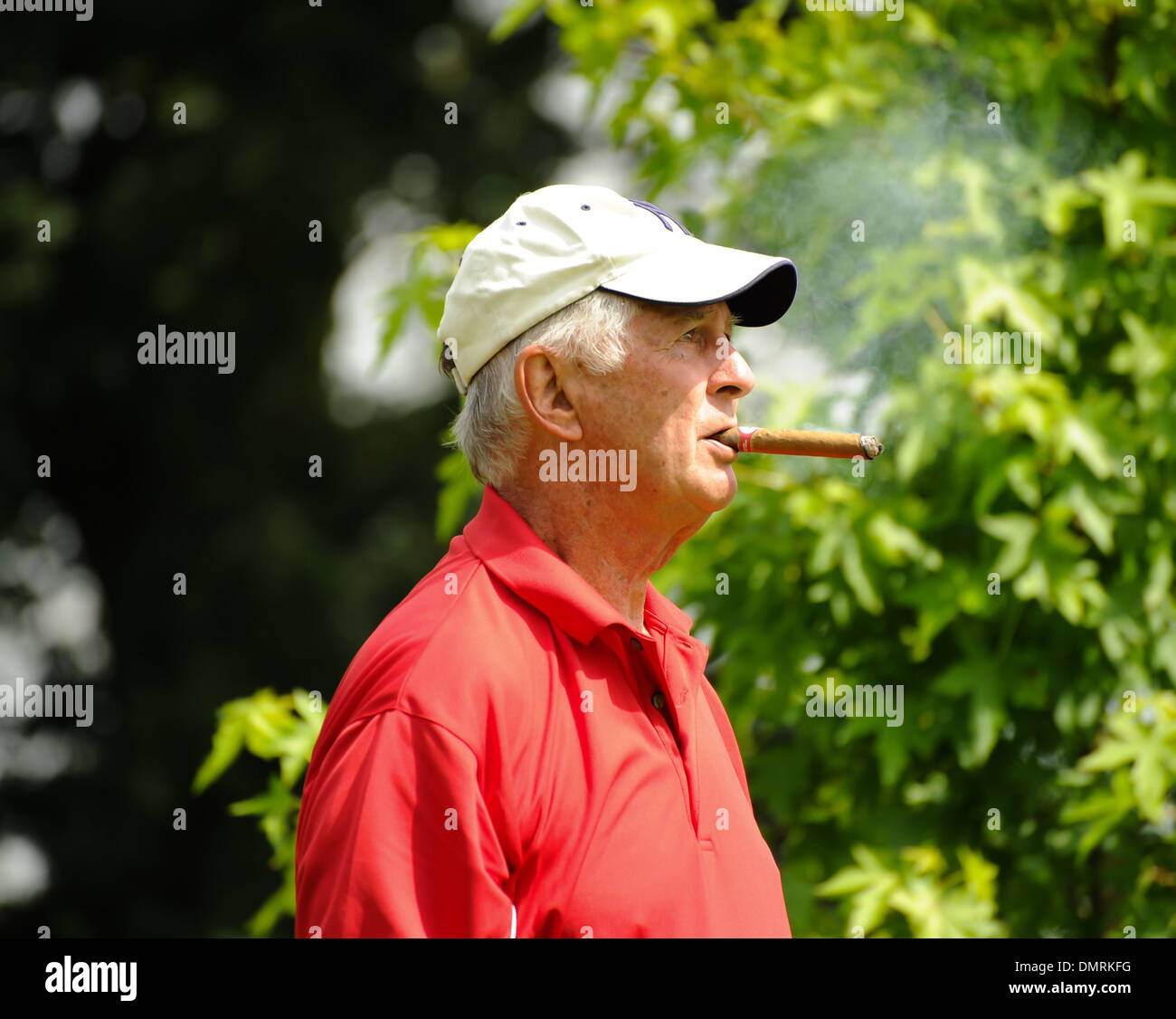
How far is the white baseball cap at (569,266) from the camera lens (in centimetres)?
156

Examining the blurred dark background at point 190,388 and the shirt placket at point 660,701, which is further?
the blurred dark background at point 190,388

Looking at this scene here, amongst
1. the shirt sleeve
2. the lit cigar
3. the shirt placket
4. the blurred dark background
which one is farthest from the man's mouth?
the blurred dark background

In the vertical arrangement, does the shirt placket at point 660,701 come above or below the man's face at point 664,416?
below

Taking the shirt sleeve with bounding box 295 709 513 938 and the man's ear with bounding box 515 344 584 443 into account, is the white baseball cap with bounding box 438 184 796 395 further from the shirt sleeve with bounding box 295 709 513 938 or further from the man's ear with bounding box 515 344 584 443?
the shirt sleeve with bounding box 295 709 513 938

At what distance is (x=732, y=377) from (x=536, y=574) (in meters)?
0.36

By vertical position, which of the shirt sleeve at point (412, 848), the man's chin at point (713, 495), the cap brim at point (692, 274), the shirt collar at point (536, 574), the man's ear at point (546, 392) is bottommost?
the shirt sleeve at point (412, 848)

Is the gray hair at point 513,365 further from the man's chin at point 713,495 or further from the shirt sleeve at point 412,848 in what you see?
the shirt sleeve at point 412,848

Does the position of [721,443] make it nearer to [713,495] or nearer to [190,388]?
[713,495]

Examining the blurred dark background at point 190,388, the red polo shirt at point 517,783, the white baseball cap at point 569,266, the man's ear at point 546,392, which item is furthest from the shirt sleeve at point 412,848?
the blurred dark background at point 190,388

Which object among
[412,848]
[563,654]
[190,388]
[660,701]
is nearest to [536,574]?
[563,654]

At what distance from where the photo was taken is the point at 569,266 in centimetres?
156

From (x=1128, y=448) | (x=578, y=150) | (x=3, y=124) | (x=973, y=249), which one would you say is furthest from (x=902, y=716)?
(x=3, y=124)

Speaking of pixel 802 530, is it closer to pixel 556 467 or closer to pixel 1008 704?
pixel 1008 704

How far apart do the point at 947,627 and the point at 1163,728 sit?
457 millimetres
